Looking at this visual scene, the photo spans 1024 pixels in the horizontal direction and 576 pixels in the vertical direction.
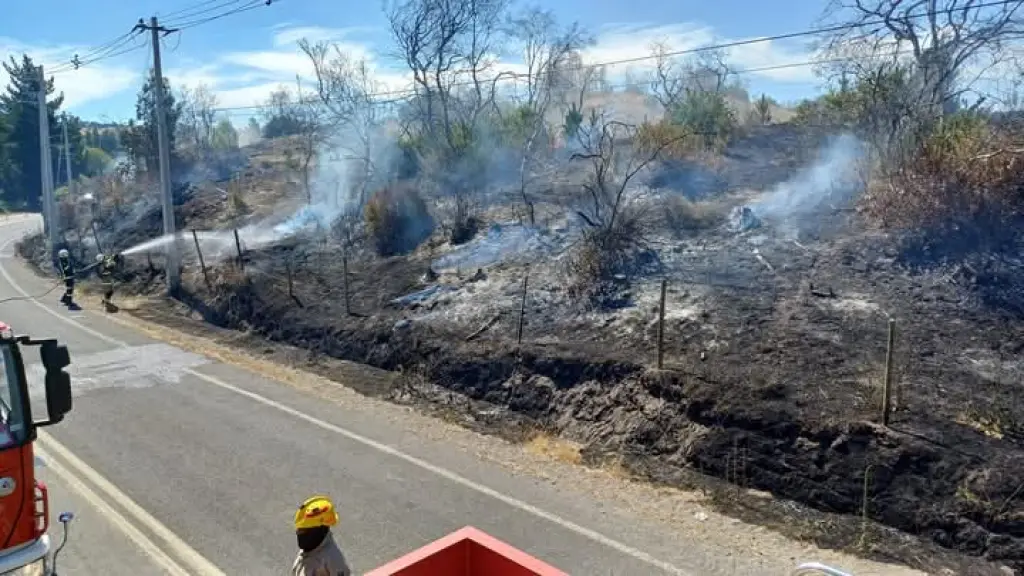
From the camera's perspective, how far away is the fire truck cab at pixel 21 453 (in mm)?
4395

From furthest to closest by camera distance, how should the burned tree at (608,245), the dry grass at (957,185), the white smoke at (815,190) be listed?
the white smoke at (815,190) < the burned tree at (608,245) < the dry grass at (957,185)

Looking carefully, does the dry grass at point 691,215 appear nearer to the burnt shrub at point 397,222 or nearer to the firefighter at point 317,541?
the burnt shrub at point 397,222

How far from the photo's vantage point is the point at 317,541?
138 inches

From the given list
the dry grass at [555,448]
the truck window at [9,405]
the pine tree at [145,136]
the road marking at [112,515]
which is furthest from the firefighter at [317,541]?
the pine tree at [145,136]

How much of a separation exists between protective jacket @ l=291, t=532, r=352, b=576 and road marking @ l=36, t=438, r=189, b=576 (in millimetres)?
2667

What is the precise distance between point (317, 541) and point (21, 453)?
2.39 metres

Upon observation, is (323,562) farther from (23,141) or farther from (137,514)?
(23,141)

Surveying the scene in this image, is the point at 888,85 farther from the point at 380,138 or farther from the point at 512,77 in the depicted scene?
the point at 380,138

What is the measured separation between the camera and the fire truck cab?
4395mm

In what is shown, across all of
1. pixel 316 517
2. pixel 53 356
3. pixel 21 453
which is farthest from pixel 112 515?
pixel 316 517

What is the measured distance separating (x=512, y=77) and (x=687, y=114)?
7108 mm

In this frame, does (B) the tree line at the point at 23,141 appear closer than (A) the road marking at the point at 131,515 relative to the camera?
No

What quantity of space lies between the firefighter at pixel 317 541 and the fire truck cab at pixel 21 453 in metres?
1.85

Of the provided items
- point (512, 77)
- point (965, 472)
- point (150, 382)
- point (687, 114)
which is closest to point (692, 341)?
point (965, 472)
